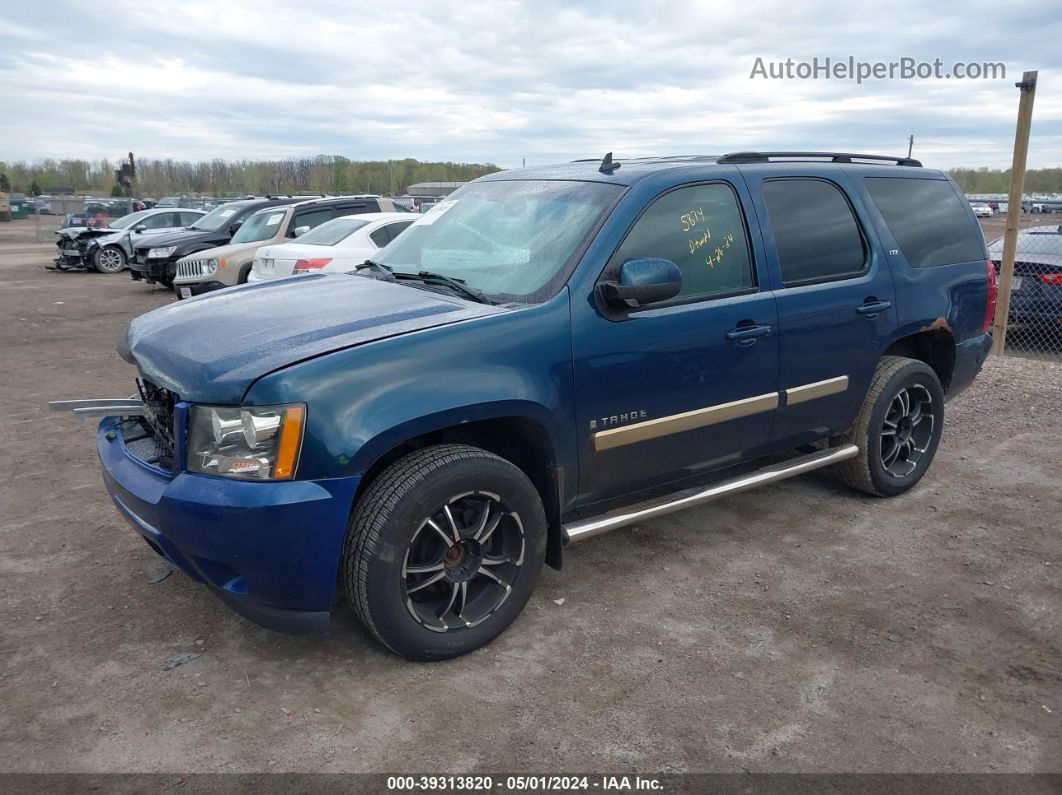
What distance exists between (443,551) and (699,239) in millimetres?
1910

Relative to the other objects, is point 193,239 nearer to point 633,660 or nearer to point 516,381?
point 516,381

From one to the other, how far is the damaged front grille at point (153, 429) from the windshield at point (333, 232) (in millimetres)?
6544

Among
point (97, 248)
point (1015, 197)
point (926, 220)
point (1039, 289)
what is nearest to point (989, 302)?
point (926, 220)

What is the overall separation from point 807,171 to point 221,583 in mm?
3542

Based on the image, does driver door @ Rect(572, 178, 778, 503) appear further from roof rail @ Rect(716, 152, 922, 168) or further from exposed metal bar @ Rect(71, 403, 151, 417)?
exposed metal bar @ Rect(71, 403, 151, 417)

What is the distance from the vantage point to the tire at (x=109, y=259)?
20047 mm

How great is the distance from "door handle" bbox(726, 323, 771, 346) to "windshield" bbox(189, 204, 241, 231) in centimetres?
1384

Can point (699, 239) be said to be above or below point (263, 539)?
above

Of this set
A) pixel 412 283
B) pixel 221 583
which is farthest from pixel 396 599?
pixel 412 283

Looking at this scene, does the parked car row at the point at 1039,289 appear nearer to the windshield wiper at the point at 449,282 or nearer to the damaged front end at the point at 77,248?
the windshield wiper at the point at 449,282

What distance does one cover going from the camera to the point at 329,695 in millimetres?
3125

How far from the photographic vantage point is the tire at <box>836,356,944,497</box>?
4.80 meters

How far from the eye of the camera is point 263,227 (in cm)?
1272

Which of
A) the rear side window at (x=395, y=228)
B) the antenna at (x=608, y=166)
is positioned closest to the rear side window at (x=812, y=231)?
the antenna at (x=608, y=166)
